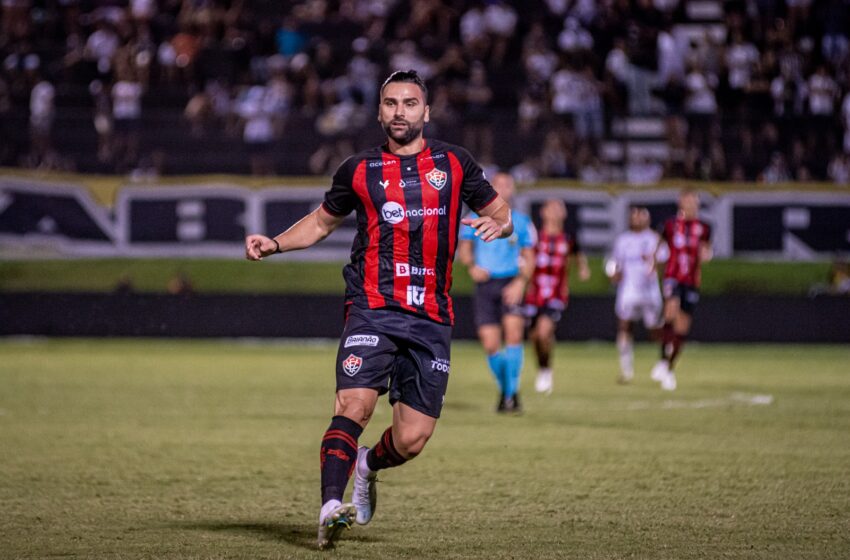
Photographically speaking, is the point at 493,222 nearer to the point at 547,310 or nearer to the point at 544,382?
the point at 544,382

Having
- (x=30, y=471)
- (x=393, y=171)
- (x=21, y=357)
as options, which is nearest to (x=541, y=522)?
(x=393, y=171)

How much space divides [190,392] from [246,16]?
12.6 meters

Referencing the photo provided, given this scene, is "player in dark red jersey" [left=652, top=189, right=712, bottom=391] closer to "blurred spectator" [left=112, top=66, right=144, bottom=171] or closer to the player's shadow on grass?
"blurred spectator" [left=112, top=66, right=144, bottom=171]

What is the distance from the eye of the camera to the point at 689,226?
1683cm

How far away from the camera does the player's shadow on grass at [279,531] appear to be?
661 centimetres

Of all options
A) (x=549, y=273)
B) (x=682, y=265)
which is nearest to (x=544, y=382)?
(x=549, y=273)

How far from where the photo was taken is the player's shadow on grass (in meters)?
6.61

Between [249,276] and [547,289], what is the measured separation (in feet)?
26.0

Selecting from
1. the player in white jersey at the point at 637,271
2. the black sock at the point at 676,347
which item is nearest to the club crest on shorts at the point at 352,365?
the black sock at the point at 676,347

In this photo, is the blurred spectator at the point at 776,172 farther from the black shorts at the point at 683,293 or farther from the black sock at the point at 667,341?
the black sock at the point at 667,341

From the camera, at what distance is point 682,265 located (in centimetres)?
1681

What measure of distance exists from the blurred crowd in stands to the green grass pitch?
19.2 feet

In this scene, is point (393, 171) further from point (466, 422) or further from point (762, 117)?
point (762, 117)

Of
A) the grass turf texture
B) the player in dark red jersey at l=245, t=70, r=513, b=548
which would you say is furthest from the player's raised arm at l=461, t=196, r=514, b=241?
the grass turf texture
